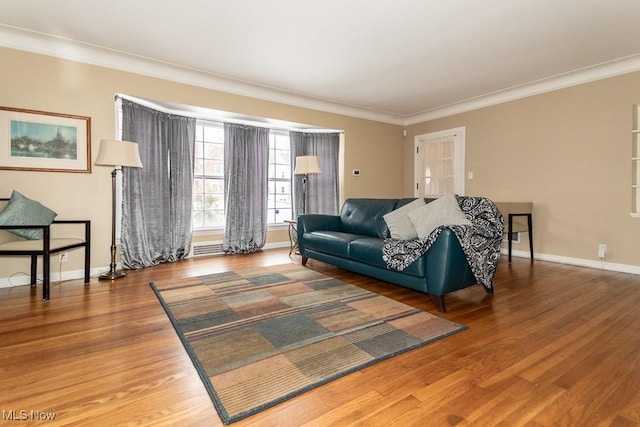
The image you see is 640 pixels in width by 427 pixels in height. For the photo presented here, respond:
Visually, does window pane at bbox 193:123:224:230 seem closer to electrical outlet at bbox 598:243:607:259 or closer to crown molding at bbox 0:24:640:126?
crown molding at bbox 0:24:640:126

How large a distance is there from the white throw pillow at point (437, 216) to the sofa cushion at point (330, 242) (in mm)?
735

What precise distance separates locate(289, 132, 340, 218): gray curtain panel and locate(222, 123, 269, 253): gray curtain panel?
0.60 metres

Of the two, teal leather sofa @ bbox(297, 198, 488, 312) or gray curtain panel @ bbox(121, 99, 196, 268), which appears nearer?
teal leather sofa @ bbox(297, 198, 488, 312)

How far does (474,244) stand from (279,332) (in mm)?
1698

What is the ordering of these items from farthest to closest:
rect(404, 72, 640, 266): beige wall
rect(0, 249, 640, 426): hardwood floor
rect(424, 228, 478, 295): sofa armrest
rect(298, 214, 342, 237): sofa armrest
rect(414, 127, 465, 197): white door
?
rect(414, 127, 465, 197): white door, rect(298, 214, 342, 237): sofa armrest, rect(404, 72, 640, 266): beige wall, rect(424, 228, 478, 295): sofa armrest, rect(0, 249, 640, 426): hardwood floor

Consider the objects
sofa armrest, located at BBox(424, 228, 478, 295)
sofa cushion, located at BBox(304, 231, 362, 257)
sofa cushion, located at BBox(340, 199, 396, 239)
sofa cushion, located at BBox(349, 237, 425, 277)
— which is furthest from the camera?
sofa cushion, located at BBox(340, 199, 396, 239)

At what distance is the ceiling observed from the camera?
2795mm

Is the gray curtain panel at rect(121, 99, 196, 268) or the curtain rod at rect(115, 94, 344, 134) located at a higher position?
the curtain rod at rect(115, 94, 344, 134)

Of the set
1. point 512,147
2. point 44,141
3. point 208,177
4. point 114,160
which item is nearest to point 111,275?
point 114,160

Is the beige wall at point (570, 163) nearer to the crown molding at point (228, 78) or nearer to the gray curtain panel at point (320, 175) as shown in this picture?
the crown molding at point (228, 78)

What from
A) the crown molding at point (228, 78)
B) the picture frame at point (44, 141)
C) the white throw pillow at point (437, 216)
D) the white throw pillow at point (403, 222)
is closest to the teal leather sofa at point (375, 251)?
the white throw pillow at point (403, 222)

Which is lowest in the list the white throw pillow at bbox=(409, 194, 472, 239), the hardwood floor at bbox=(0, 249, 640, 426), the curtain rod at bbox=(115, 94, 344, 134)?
the hardwood floor at bbox=(0, 249, 640, 426)

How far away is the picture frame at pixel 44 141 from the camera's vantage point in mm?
3201

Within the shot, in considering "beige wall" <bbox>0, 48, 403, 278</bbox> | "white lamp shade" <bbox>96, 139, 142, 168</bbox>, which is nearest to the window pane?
"beige wall" <bbox>0, 48, 403, 278</bbox>
